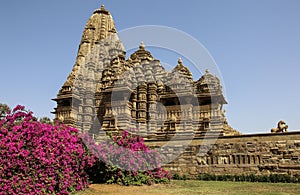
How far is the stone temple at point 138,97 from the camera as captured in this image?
25.7 meters

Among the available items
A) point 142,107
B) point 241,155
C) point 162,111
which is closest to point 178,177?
point 241,155

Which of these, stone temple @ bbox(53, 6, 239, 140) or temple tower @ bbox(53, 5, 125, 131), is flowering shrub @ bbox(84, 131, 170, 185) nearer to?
stone temple @ bbox(53, 6, 239, 140)

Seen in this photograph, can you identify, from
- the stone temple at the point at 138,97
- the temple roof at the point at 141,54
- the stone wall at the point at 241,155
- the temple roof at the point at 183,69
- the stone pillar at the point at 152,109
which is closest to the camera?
the stone wall at the point at 241,155

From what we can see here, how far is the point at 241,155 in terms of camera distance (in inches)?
542

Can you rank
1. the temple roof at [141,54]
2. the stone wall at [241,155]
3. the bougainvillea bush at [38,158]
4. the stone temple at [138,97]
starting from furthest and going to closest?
the temple roof at [141,54] → the stone temple at [138,97] → the stone wall at [241,155] → the bougainvillea bush at [38,158]

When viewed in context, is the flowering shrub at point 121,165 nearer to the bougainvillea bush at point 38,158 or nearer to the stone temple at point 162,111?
the bougainvillea bush at point 38,158

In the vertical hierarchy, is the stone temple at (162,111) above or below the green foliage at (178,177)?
above

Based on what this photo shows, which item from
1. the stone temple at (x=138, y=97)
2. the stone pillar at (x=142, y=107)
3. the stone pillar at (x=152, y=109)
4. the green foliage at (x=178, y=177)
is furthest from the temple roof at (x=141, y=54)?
the green foliage at (x=178, y=177)

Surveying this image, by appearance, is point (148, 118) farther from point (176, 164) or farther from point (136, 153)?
point (136, 153)

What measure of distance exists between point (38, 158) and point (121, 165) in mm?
3350

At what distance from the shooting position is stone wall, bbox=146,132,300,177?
13.0 m

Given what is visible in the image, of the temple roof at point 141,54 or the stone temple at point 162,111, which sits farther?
the temple roof at point 141,54

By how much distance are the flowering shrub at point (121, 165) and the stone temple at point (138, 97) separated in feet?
36.6

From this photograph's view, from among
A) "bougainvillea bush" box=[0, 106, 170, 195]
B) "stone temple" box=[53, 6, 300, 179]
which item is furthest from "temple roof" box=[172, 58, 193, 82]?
"bougainvillea bush" box=[0, 106, 170, 195]
